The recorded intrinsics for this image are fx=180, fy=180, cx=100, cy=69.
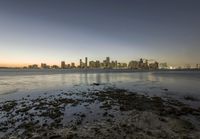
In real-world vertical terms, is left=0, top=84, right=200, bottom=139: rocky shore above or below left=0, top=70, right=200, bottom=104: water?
above

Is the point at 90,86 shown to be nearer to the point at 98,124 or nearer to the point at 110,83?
the point at 110,83

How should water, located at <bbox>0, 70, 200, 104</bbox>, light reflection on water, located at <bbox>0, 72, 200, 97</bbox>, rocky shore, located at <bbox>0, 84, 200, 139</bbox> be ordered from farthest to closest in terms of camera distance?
1. light reflection on water, located at <bbox>0, 72, 200, 97</bbox>
2. water, located at <bbox>0, 70, 200, 104</bbox>
3. rocky shore, located at <bbox>0, 84, 200, 139</bbox>

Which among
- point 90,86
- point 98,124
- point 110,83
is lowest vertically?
point 110,83

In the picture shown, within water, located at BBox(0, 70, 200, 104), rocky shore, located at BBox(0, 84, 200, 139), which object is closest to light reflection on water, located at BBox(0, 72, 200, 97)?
water, located at BBox(0, 70, 200, 104)

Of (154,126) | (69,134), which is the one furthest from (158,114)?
(69,134)

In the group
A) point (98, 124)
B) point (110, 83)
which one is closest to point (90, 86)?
point (110, 83)

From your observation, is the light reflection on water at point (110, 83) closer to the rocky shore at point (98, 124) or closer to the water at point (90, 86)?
the water at point (90, 86)

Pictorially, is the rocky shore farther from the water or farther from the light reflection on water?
the light reflection on water

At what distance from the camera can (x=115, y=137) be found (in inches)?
443

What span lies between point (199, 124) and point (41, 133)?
1166 centimetres

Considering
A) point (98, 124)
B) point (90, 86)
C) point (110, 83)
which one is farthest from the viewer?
point (110, 83)

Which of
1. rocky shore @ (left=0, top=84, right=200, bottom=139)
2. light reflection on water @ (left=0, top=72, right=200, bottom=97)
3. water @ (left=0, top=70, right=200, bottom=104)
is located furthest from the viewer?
light reflection on water @ (left=0, top=72, right=200, bottom=97)

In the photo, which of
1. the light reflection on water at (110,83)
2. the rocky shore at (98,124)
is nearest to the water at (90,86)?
the light reflection on water at (110,83)

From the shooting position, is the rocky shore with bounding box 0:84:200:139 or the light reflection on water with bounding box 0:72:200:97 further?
the light reflection on water with bounding box 0:72:200:97
